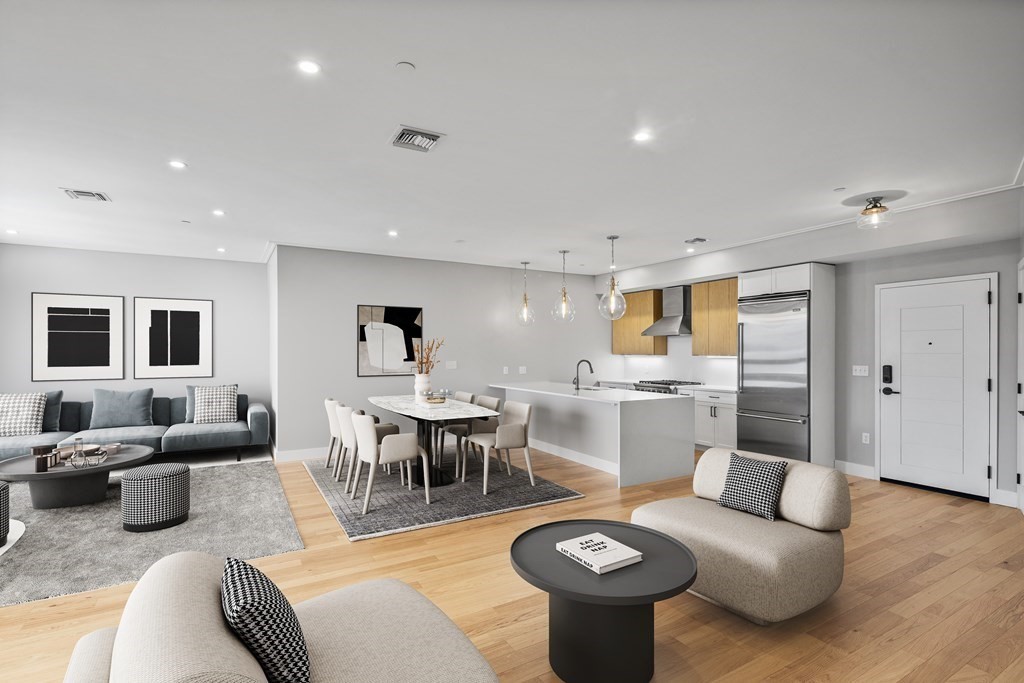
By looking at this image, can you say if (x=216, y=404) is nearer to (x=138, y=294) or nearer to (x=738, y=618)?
(x=138, y=294)

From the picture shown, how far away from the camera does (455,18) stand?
1.91 m

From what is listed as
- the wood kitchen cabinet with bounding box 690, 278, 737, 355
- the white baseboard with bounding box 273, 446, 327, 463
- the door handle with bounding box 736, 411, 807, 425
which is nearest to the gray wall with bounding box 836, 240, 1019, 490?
the door handle with bounding box 736, 411, 807, 425

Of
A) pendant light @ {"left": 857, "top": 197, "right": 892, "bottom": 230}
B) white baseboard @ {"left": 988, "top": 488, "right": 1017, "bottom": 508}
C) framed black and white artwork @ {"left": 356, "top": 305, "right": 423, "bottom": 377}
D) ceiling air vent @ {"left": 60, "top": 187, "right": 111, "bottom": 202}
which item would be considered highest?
ceiling air vent @ {"left": 60, "top": 187, "right": 111, "bottom": 202}

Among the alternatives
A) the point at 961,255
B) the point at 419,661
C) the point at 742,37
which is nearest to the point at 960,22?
the point at 742,37

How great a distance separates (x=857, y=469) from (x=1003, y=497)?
1.18 meters

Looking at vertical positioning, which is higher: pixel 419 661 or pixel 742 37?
pixel 742 37

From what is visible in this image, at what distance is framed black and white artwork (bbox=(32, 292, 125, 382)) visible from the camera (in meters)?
6.30

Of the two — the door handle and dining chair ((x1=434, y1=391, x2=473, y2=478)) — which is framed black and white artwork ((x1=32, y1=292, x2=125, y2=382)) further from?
the door handle

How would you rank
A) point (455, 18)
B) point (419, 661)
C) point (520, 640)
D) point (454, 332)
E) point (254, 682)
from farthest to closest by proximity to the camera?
point (454, 332), point (520, 640), point (455, 18), point (419, 661), point (254, 682)

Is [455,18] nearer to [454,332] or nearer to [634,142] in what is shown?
[634,142]

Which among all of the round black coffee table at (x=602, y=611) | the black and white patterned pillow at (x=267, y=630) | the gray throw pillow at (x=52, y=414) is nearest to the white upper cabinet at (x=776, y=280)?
the round black coffee table at (x=602, y=611)

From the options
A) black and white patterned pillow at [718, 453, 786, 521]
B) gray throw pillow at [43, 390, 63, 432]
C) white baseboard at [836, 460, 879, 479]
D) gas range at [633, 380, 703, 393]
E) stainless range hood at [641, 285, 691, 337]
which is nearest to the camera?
black and white patterned pillow at [718, 453, 786, 521]

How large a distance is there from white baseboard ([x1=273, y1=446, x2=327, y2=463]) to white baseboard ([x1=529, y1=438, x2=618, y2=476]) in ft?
8.76

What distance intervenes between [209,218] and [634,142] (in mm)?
4037
